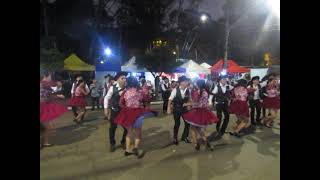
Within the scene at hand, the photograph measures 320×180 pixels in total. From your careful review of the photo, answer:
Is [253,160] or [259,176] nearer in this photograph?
[259,176]

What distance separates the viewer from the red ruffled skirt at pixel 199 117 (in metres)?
8.52

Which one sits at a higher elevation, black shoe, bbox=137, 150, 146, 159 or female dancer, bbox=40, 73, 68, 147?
female dancer, bbox=40, 73, 68, 147

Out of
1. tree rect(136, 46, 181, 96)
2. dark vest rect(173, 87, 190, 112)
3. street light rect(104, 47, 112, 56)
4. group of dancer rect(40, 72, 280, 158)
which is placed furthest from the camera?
street light rect(104, 47, 112, 56)

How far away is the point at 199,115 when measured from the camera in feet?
28.0

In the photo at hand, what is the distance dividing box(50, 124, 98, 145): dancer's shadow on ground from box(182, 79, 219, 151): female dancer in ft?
10.9

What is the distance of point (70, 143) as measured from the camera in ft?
31.3

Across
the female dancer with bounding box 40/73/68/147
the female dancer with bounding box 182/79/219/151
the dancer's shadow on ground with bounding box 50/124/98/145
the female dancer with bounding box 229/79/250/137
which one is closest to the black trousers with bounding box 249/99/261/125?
the female dancer with bounding box 229/79/250/137

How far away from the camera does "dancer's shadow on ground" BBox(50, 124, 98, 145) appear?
390 inches

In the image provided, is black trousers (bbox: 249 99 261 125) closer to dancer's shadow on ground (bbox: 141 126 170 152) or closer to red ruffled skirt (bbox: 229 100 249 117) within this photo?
red ruffled skirt (bbox: 229 100 249 117)

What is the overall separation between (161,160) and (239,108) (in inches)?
134
